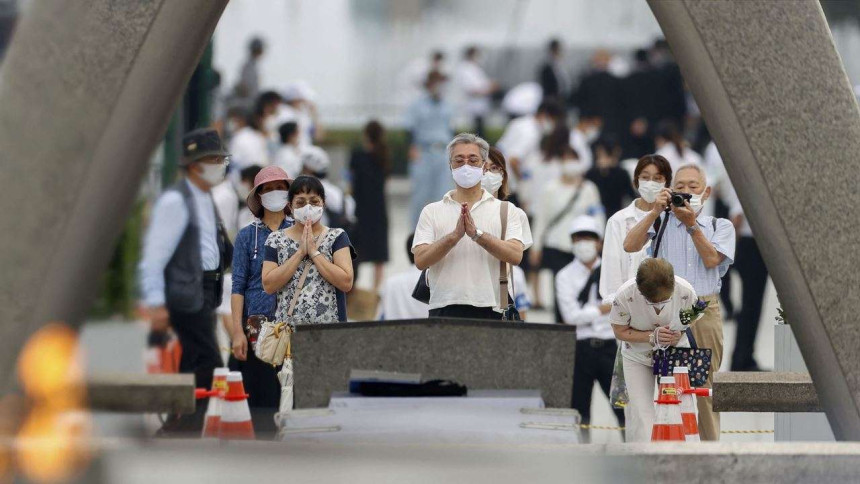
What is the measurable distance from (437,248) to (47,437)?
9.86 ft

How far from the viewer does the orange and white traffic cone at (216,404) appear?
349 inches

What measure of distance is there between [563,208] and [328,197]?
9.89 feet

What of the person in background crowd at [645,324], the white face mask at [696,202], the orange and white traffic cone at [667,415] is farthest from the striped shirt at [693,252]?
the orange and white traffic cone at [667,415]

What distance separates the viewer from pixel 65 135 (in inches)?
285

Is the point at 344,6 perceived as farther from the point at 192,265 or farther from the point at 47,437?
the point at 47,437

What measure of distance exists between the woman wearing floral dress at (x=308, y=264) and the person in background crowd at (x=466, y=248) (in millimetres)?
478

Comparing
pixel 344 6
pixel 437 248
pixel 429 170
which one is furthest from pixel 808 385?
pixel 344 6

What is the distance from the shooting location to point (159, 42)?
742cm

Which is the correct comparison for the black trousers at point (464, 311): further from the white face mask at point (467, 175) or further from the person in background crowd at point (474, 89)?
Answer: the person in background crowd at point (474, 89)

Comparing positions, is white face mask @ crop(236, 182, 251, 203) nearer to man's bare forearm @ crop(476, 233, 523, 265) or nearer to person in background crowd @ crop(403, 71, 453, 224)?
man's bare forearm @ crop(476, 233, 523, 265)

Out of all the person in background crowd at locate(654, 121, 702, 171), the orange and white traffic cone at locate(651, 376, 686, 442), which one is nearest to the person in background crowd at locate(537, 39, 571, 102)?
the person in background crowd at locate(654, 121, 702, 171)

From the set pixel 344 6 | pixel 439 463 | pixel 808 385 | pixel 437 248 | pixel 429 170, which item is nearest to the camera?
pixel 439 463

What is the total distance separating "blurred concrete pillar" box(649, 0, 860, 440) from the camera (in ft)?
24.3

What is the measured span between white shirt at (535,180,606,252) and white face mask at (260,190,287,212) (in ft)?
21.0
